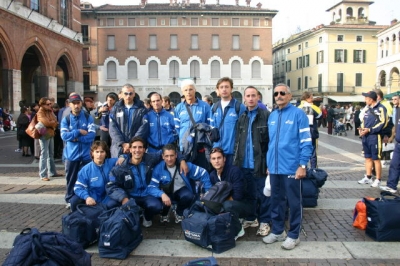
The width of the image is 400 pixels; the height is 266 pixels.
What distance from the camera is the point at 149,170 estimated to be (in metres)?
5.35

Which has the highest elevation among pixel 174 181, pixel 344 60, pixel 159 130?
pixel 344 60

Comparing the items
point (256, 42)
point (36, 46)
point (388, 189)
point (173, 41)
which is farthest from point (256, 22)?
point (388, 189)

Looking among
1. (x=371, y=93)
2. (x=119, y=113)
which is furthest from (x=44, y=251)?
(x=371, y=93)

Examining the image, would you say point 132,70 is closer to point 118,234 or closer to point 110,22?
point 110,22

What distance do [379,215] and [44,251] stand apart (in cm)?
402

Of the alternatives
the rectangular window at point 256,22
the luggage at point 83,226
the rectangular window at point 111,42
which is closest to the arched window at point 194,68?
the rectangular window at point 256,22

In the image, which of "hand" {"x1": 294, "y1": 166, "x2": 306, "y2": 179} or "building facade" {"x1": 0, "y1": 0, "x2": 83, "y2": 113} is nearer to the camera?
"hand" {"x1": 294, "y1": 166, "x2": 306, "y2": 179}

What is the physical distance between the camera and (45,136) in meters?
8.41

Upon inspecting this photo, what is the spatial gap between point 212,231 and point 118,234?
1.14 meters

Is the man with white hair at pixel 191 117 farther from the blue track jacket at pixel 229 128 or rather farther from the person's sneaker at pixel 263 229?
the person's sneaker at pixel 263 229

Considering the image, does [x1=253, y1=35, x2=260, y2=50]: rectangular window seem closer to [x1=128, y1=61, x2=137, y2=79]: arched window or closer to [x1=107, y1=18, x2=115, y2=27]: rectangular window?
[x1=128, y1=61, x2=137, y2=79]: arched window

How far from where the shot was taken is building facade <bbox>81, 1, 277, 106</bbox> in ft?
151

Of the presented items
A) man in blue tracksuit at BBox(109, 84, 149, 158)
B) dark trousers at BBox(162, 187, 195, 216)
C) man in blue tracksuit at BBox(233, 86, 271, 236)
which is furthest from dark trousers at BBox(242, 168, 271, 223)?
man in blue tracksuit at BBox(109, 84, 149, 158)

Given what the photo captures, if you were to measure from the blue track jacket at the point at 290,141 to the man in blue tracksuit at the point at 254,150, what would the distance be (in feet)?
1.11
